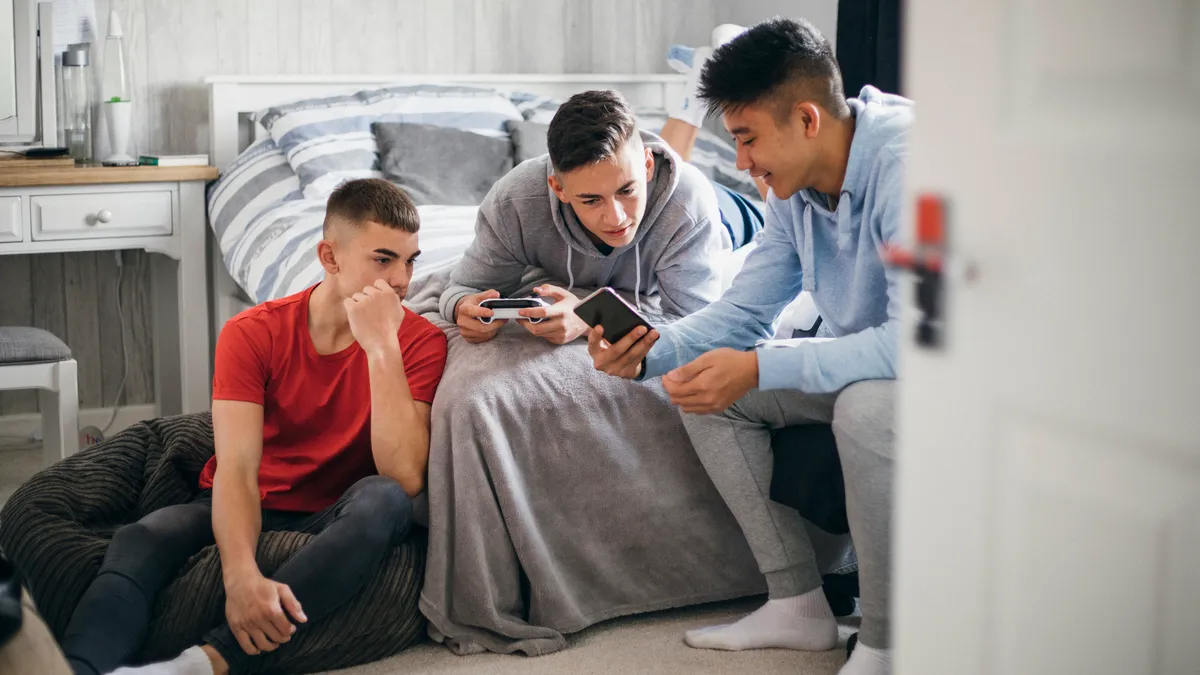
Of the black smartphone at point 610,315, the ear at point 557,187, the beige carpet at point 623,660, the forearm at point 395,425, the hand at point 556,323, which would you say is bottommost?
the beige carpet at point 623,660

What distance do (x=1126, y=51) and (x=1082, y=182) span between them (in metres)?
0.08

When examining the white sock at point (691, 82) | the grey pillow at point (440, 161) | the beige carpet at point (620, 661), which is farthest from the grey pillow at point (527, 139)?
the beige carpet at point (620, 661)

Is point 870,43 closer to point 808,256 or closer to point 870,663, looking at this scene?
point 808,256

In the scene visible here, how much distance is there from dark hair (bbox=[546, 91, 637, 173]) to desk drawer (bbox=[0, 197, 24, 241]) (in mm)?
1569

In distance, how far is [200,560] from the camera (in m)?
1.65

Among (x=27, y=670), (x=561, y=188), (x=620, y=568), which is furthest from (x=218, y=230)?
(x=27, y=670)

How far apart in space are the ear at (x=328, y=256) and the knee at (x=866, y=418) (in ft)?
2.60

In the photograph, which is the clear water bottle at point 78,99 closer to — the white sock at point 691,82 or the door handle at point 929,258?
the white sock at point 691,82

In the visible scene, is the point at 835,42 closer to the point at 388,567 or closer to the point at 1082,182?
the point at 388,567

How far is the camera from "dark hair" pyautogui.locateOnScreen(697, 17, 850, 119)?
1627mm

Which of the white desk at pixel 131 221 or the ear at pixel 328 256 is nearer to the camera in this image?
the ear at pixel 328 256

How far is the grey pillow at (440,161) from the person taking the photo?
287 centimetres

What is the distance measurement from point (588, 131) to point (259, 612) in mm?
831

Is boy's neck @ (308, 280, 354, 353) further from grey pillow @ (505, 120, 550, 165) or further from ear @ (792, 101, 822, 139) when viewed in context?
grey pillow @ (505, 120, 550, 165)
